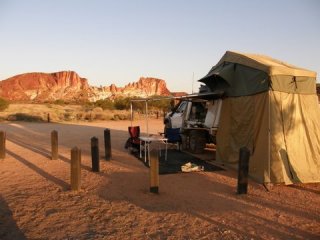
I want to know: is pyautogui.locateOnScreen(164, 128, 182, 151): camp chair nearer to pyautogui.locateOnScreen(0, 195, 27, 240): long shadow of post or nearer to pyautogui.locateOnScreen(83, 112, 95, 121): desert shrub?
pyautogui.locateOnScreen(0, 195, 27, 240): long shadow of post

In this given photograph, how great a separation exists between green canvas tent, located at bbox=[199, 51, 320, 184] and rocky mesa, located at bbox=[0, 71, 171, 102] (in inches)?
3548

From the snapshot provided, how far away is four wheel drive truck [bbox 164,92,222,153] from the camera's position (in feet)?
38.3

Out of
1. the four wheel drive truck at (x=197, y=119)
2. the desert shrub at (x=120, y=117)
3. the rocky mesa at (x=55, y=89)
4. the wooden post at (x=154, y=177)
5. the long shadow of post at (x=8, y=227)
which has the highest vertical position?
the rocky mesa at (x=55, y=89)

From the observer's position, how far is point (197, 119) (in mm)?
13281

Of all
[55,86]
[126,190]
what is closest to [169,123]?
[126,190]

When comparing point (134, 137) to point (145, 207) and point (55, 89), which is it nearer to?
point (145, 207)

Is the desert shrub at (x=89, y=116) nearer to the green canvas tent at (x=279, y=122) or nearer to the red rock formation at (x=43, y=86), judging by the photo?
the green canvas tent at (x=279, y=122)

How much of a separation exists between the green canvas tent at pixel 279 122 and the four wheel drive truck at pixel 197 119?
64.4 inches

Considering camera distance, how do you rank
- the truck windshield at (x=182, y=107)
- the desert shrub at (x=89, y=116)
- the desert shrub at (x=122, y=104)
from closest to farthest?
the truck windshield at (x=182, y=107) → the desert shrub at (x=89, y=116) → the desert shrub at (x=122, y=104)

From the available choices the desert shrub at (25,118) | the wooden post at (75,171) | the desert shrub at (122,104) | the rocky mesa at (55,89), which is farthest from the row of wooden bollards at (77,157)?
the rocky mesa at (55,89)

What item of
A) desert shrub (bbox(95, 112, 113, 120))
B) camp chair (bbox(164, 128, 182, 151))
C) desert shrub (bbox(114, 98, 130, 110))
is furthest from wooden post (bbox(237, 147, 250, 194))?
desert shrub (bbox(114, 98, 130, 110))

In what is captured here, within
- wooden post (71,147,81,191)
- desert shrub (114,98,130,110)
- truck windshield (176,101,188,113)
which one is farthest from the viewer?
desert shrub (114,98,130,110)

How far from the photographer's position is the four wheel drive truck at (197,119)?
38.3ft

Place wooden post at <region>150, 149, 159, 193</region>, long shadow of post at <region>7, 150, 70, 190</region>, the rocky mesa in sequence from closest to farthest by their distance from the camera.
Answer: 1. wooden post at <region>150, 149, 159, 193</region>
2. long shadow of post at <region>7, 150, 70, 190</region>
3. the rocky mesa
